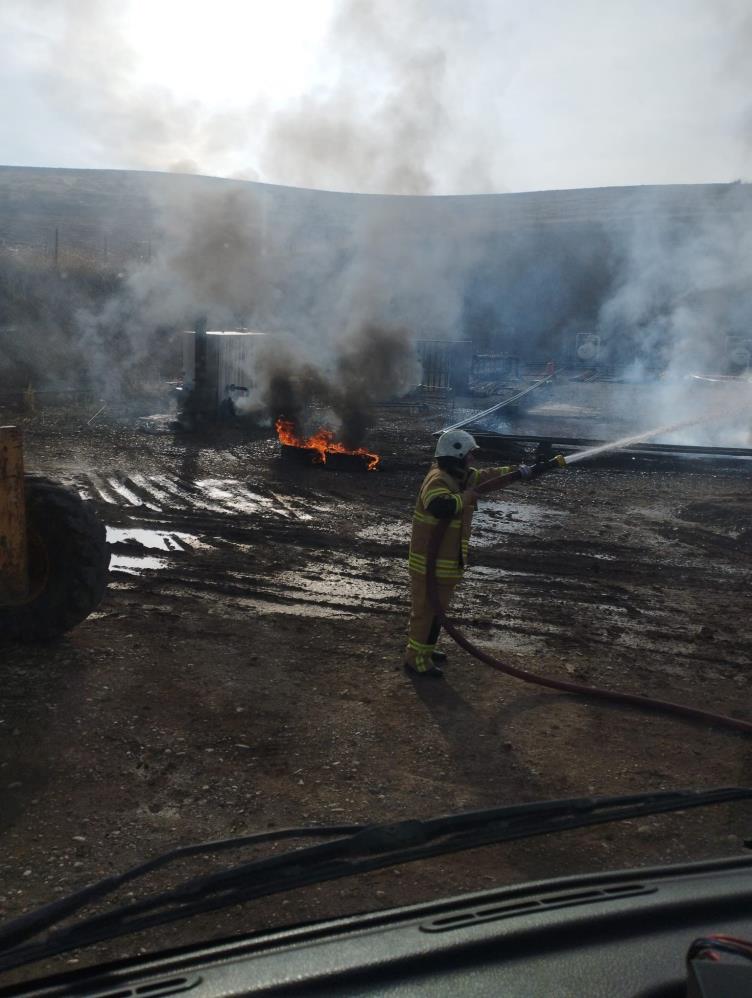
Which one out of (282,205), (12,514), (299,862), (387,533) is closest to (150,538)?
(387,533)

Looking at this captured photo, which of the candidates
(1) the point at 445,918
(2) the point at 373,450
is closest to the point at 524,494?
(2) the point at 373,450

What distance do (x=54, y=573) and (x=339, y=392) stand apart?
1113cm

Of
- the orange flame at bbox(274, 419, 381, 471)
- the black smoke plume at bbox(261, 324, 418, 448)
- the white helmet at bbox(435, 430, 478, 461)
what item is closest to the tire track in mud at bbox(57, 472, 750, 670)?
the white helmet at bbox(435, 430, 478, 461)

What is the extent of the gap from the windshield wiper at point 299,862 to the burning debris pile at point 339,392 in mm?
10264

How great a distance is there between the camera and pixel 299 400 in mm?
15922

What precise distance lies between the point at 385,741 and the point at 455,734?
1.33 ft

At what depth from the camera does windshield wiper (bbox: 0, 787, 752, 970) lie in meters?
1.98

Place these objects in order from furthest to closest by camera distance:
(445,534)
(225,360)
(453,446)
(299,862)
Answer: (225,360) → (453,446) → (445,534) → (299,862)

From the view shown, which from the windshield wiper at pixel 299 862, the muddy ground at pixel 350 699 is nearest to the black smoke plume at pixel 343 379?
the muddy ground at pixel 350 699

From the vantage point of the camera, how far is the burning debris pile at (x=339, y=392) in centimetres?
1330

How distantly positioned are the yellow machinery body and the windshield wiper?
3228 millimetres

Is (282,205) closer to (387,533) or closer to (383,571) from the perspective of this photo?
(387,533)

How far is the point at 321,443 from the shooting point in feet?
45.0

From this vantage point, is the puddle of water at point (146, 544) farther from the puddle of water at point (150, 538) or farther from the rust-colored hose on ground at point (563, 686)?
the rust-colored hose on ground at point (563, 686)
